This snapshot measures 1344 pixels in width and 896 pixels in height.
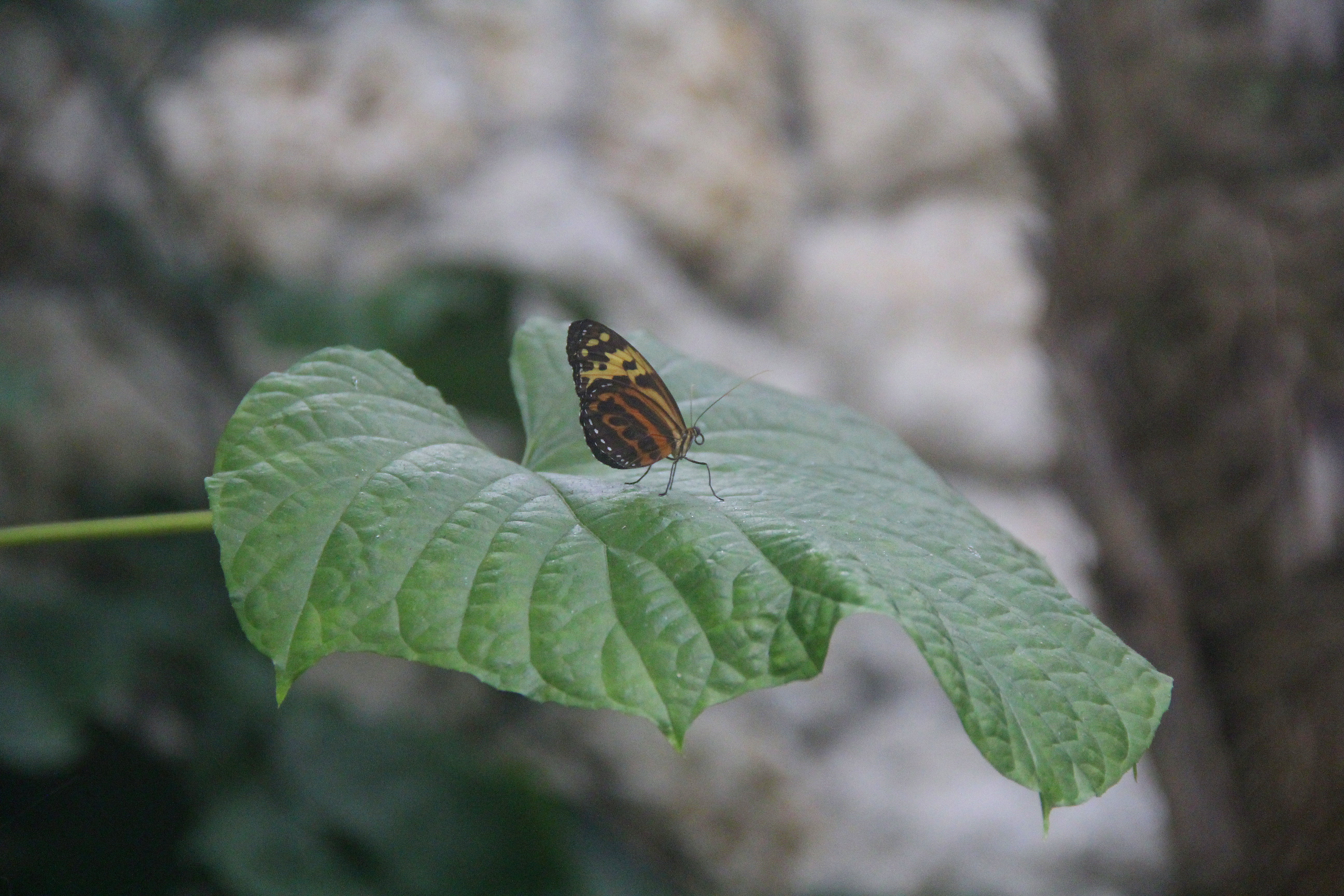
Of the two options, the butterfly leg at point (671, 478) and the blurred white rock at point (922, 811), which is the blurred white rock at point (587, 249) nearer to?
the blurred white rock at point (922, 811)

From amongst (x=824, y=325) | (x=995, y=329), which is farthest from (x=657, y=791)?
(x=995, y=329)

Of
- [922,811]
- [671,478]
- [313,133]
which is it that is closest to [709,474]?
[671,478]

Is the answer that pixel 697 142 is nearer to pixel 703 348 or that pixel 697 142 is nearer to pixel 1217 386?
pixel 703 348

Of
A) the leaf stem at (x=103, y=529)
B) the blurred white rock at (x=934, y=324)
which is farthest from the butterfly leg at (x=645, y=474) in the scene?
the blurred white rock at (x=934, y=324)

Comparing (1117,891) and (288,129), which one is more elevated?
(288,129)

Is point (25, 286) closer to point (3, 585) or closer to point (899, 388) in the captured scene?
point (3, 585)

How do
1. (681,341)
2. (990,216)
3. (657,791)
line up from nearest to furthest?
(657,791) < (681,341) < (990,216)

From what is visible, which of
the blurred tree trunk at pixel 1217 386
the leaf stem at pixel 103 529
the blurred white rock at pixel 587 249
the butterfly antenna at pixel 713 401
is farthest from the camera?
the blurred white rock at pixel 587 249
